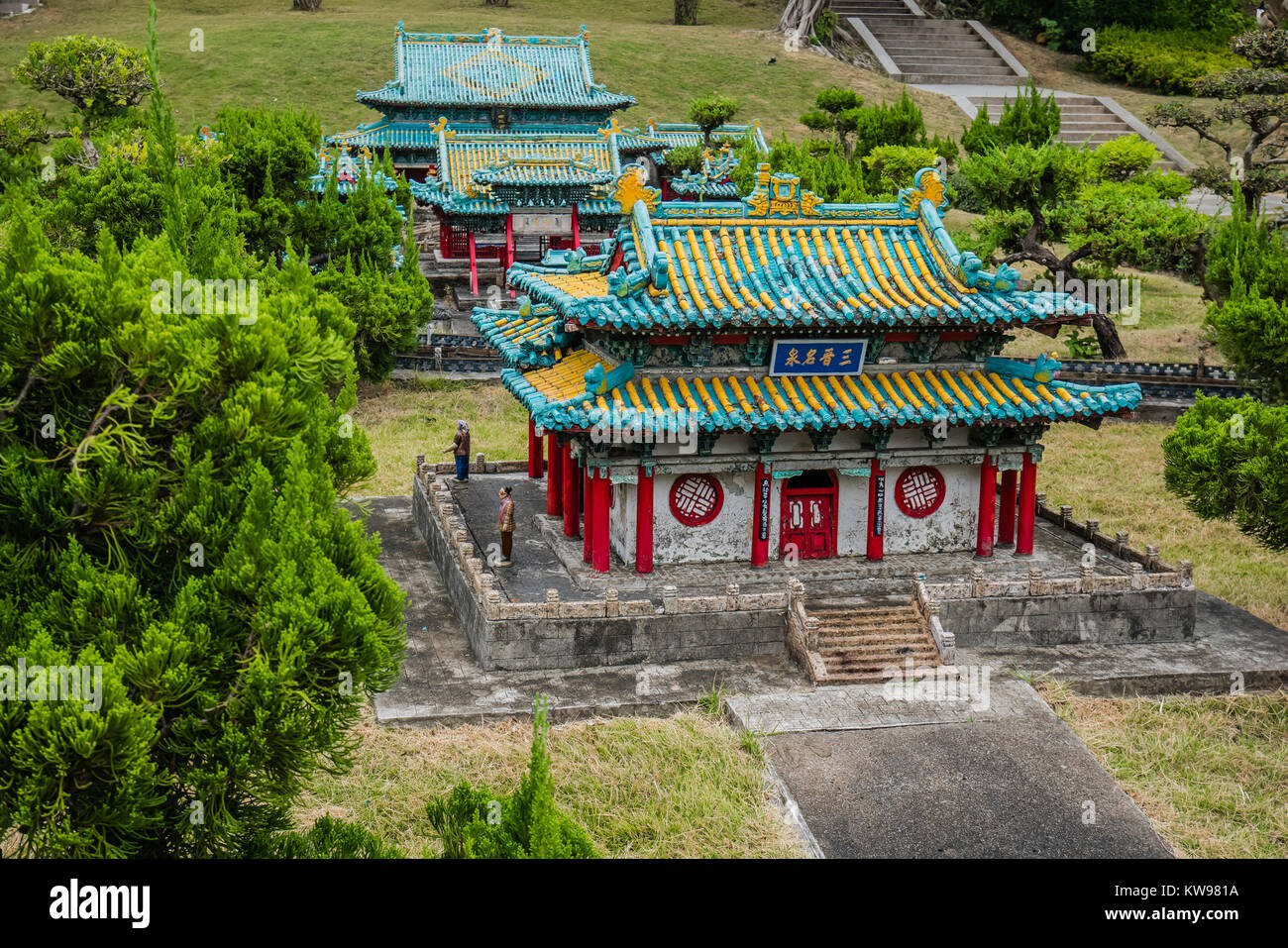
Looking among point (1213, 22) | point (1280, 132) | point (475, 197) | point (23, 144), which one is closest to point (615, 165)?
point (475, 197)

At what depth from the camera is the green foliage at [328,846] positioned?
1030 centimetres

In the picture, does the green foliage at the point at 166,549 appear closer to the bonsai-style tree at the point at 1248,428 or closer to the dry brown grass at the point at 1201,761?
the dry brown grass at the point at 1201,761

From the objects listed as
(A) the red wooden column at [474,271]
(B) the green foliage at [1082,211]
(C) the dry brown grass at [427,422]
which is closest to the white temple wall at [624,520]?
(C) the dry brown grass at [427,422]

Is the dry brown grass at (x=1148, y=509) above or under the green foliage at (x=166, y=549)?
under

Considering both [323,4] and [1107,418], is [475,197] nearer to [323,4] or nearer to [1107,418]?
[1107,418]

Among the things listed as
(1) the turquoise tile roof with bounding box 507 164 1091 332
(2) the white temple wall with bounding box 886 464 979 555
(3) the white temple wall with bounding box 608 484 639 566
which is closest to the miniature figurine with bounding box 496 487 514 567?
(3) the white temple wall with bounding box 608 484 639 566

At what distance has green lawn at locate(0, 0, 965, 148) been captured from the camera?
69.2m

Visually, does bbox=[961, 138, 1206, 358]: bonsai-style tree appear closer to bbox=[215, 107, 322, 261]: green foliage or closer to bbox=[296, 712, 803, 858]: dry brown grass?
bbox=[215, 107, 322, 261]: green foliage

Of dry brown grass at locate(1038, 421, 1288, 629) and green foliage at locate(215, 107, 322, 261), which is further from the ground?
green foliage at locate(215, 107, 322, 261)

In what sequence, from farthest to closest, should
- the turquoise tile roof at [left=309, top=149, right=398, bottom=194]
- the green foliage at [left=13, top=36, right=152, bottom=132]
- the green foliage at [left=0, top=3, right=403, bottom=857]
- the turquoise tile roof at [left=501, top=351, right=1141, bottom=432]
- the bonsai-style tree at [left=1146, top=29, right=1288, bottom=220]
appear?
the green foliage at [left=13, top=36, right=152, bottom=132], the bonsai-style tree at [left=1146, top=29, right=1288, bottom=220], the turquoise tile roof at [left=309, top=149, right=398, bottom=194], the turquoise tile roof at [left=501, top=351, right=1141, bottom=432], the green foliage at [left=0, top=3, right=403, bottom=857]

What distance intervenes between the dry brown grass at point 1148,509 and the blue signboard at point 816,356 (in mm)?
8175

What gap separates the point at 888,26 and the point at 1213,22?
1973 cm

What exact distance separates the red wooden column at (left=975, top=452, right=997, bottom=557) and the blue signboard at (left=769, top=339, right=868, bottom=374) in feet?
9.48

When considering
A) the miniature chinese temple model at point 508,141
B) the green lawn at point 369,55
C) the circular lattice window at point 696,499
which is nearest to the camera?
the circular lattice window at point 696,499
